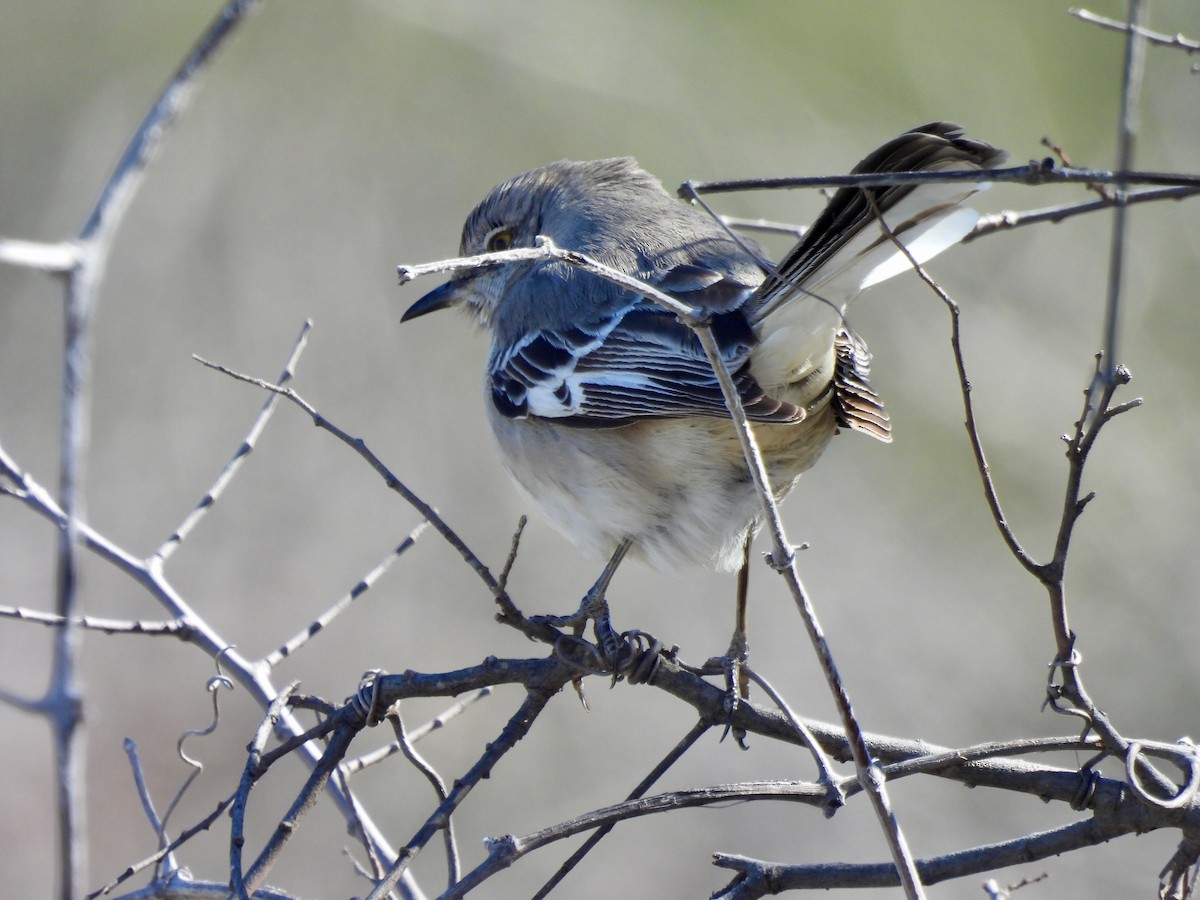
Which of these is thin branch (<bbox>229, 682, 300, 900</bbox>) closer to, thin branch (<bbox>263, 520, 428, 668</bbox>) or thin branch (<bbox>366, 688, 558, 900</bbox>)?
thin branch (<bbox>366, 688, 558, 900</bbox>)

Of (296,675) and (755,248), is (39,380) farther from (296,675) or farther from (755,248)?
(755,248)

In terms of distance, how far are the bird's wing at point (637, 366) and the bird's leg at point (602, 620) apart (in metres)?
0.39

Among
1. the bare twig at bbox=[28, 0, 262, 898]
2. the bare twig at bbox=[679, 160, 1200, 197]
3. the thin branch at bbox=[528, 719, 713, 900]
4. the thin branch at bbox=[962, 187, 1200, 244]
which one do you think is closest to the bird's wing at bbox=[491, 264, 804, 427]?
the thin branch at bbox=[962, 187, 1200, 244]

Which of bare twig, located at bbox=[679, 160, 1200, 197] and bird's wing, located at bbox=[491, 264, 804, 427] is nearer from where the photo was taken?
bare twig, located at bbox=[679, 160, 1200, 197]

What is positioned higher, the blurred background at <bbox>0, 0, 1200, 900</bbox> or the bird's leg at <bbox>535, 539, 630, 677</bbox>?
the blurred background at <bbox>0, 0, 1200, 900</bbox>

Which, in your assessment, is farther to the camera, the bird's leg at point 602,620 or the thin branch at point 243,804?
the bird's leg at point 602,620

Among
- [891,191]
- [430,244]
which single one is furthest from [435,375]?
[891,191]

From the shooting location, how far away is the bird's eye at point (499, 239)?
4371 millimetres

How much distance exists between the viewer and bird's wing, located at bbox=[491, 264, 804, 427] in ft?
9.57

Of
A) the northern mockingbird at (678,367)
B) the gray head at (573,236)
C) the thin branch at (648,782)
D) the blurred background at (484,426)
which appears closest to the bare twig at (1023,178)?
the northern mockingbird at (678,367)

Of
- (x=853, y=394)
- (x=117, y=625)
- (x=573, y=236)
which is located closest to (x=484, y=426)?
(x=573, y=236)

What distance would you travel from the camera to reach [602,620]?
2914 mm

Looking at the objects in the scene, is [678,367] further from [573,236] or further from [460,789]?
[460,789]

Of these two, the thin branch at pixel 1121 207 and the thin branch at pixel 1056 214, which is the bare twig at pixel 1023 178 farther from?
the thin branch at pixel 1056 214
